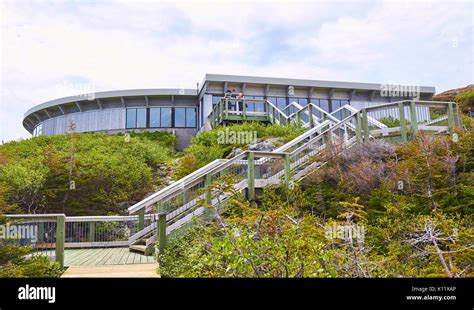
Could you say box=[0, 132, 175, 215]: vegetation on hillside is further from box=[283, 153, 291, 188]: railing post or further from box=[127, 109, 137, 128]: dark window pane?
box=[127, 109, 137, 128]: dark window pane

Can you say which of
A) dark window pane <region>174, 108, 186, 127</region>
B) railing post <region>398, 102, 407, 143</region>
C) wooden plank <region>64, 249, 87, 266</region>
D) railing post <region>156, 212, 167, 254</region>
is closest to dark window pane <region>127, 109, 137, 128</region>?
dark window pane <region>174, 108, 186, 127</region>

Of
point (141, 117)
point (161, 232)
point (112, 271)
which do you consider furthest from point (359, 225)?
point (141, 117)

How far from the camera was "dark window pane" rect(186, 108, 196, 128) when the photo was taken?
20.5 metres

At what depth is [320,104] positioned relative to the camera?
64.1 ft

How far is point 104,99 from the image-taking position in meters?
20.7

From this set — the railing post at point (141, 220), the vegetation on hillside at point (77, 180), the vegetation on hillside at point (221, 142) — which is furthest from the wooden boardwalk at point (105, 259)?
the vegetation on hillside at point (221, 142)

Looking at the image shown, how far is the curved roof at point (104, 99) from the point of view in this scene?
20.2 meters

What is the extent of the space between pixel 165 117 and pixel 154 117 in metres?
0.62

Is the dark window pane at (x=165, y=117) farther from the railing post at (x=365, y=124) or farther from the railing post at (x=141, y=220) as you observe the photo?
the railing post at (x=365, y=124)

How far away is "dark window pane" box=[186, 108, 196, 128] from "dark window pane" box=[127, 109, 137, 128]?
291cm

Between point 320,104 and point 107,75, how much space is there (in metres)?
15.1
